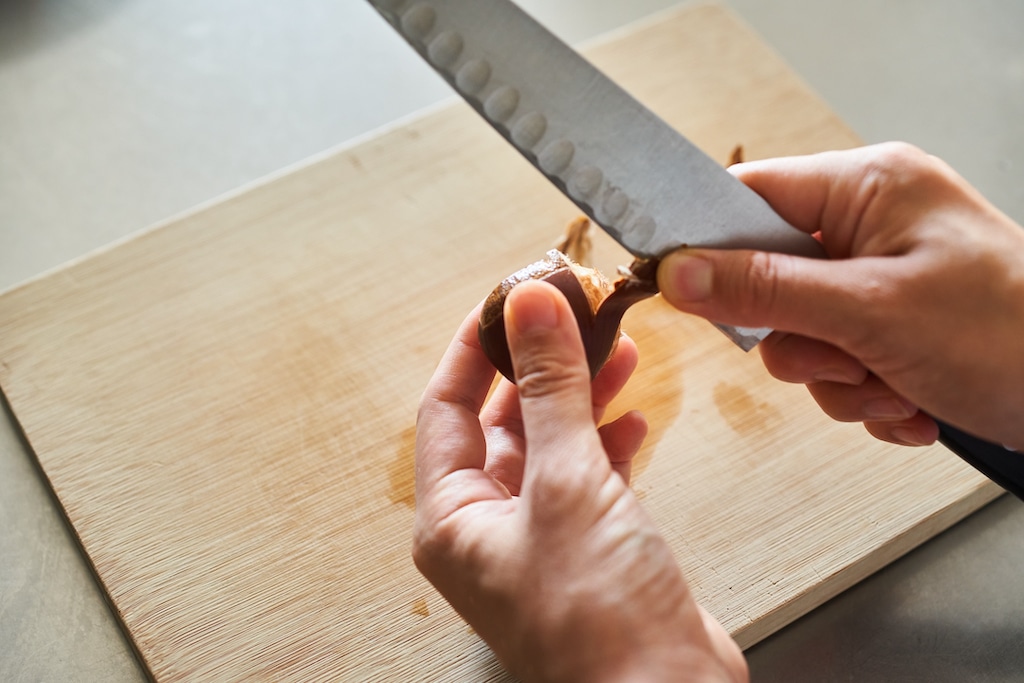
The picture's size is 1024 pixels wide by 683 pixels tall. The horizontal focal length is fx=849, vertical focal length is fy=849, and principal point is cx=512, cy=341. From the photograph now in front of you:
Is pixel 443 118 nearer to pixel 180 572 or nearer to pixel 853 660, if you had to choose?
pixel 180 572

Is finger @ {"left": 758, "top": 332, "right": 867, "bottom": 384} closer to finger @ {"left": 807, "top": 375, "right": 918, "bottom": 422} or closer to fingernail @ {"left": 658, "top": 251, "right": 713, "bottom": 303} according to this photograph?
finger @ {"left": 807, "top": 375, "right": 918, "bottom": 422}

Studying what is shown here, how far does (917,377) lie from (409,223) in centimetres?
86

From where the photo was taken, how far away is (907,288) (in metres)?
0.92

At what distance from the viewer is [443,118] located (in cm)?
160

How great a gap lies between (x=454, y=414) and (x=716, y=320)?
34cm

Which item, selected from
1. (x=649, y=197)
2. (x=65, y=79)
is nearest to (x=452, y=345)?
(x=649, y=197)

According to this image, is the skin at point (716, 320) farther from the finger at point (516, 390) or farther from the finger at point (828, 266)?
the finger at point (516, 390)

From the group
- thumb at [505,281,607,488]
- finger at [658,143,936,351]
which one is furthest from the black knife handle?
thumb at [505,281,607,488]

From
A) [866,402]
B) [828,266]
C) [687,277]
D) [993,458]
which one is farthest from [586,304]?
[993,458]

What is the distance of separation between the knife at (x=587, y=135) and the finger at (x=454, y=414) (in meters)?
0.27

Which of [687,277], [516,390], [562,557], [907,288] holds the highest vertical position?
[907,288]

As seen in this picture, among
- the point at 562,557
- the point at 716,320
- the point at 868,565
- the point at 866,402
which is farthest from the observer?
the point at 868,565

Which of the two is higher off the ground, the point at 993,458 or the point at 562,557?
the point at 993,458

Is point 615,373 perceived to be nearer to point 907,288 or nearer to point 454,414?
point 454,414
